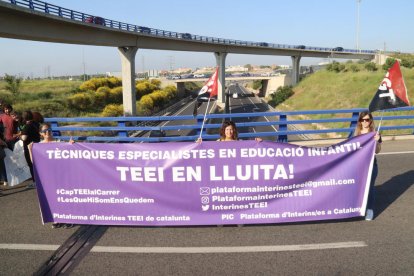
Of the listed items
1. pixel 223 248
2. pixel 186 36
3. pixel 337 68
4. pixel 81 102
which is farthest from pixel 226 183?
pixel 337 68

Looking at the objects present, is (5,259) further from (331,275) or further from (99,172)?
(331,275)

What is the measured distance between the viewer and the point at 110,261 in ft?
15.3

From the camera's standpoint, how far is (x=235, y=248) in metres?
4.95

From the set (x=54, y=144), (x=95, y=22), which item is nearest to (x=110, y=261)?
(x=54, y=144)

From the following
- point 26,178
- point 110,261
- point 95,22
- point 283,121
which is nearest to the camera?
point 110,261

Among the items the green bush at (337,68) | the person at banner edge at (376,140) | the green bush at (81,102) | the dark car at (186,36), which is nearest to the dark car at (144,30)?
the dark car at (186,36)

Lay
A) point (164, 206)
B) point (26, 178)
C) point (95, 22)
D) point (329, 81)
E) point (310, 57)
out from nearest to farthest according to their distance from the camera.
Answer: point (164, 206), point (26, 178), point (95, 22), point (329, 81), point (310, 57)

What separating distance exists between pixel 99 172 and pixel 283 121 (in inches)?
233

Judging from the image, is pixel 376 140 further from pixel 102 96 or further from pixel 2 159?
pixel 102 96

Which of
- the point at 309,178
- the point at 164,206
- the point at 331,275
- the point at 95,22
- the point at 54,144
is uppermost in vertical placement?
the point at 95,22

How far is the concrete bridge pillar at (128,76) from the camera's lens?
4441cm

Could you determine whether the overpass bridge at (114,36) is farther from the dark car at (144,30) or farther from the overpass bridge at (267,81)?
the overpass bridge at (267,81)

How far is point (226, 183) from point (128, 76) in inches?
1625

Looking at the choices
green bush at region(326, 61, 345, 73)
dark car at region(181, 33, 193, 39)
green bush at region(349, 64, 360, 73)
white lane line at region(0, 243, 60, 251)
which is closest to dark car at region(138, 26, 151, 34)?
dark car at region(181, 33, 193, 39)
